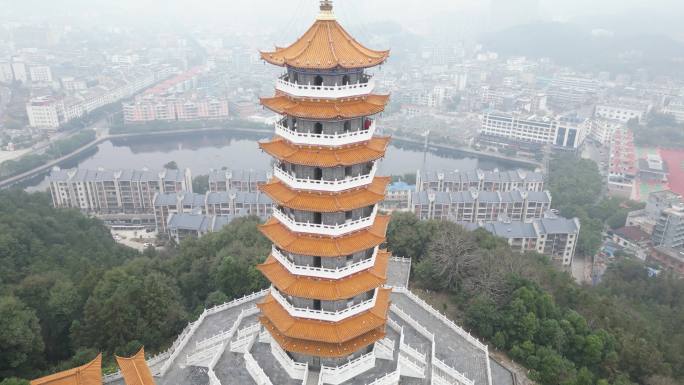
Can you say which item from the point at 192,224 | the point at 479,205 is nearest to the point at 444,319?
the point at 479,205

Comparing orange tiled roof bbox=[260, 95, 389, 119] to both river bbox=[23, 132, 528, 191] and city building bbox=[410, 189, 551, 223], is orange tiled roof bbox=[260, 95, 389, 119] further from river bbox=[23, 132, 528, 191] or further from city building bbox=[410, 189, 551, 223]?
river bbox=[23, 132, 528, 191]

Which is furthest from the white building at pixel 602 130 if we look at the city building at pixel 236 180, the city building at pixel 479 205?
the city building at pixel 236 180

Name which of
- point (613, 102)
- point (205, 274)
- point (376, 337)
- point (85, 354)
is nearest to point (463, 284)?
point (376, 337)

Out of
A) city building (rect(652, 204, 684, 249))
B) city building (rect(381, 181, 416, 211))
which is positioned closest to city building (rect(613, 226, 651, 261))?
city building (rect(652, 204, 684, 249))

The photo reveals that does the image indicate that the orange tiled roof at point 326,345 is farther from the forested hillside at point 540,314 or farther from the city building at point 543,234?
the city building at point 543,234

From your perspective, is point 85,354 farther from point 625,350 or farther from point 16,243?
point 625,350

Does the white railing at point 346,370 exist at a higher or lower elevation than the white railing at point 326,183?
lower
